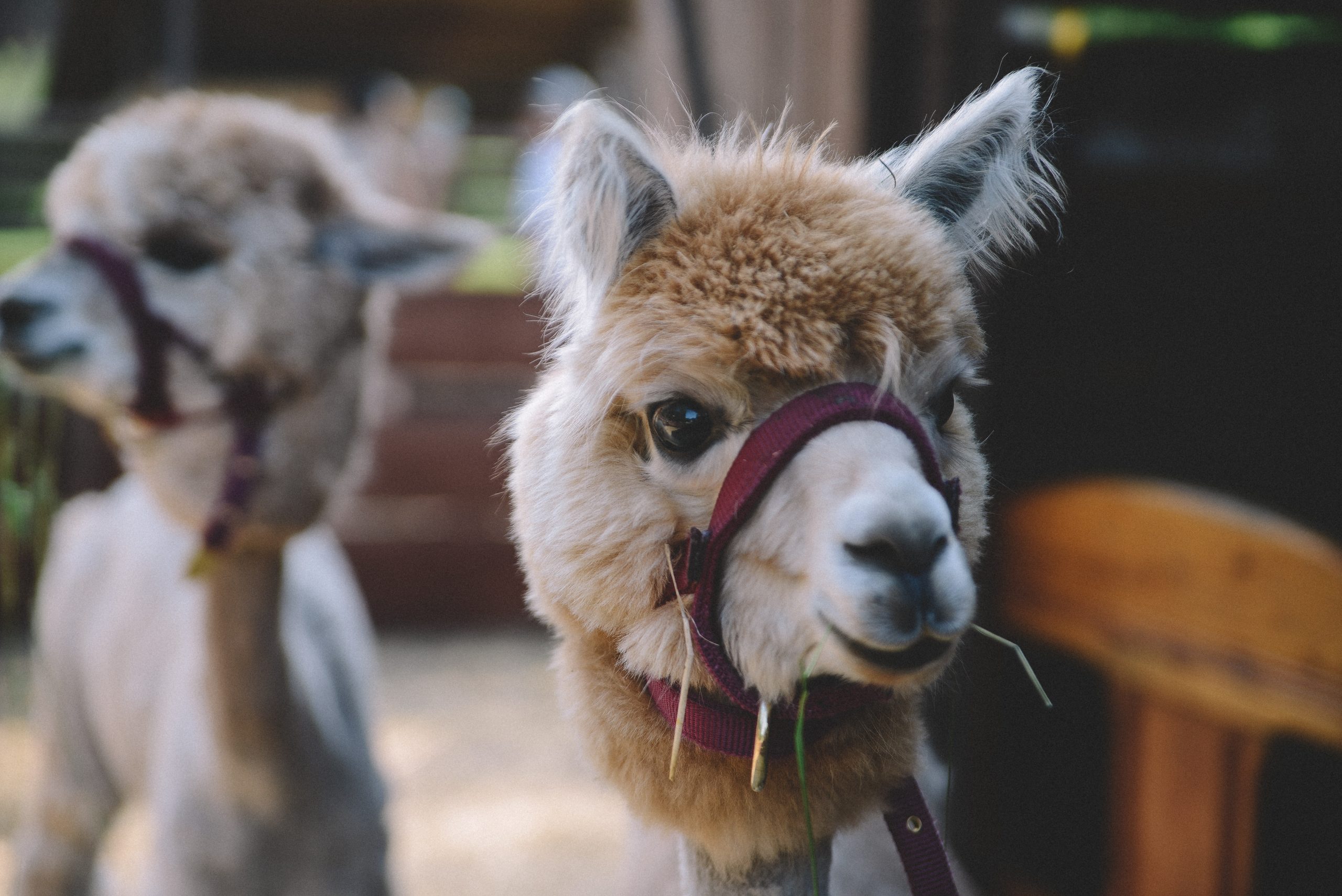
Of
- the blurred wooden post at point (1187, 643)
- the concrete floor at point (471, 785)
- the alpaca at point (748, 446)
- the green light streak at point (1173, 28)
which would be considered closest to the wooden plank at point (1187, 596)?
the blurred wooden post at point (1187, 643)

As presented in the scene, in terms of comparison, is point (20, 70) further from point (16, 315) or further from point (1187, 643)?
point (1187, 643)

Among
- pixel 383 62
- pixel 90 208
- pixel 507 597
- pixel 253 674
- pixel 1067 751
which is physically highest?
pixel 383 62

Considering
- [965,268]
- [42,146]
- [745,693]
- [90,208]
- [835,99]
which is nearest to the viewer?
[745,693]

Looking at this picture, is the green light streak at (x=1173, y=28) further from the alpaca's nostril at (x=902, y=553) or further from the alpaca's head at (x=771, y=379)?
the alpaca's nostril at (x=902, y=553)

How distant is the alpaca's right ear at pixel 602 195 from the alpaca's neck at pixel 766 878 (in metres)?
0.59

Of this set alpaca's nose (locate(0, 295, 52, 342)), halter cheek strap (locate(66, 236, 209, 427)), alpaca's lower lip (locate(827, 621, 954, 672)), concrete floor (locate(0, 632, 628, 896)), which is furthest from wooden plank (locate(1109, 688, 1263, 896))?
alpaca's nose (locate(0, 295, 52, 342))

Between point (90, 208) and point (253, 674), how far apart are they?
38.0 inches

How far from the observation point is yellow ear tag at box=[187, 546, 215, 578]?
68.7 inches

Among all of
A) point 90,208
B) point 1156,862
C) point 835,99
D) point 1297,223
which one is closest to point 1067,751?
point 1156,862

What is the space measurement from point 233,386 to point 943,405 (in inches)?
58.3

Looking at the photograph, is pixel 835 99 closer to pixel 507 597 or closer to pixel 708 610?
pixel 708 610

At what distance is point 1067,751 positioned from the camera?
9.03 feet

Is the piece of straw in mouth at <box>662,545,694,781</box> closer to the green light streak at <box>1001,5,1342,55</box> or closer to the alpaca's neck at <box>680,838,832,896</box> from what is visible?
the alpaca's neck at <box>680,838,832,896</box>

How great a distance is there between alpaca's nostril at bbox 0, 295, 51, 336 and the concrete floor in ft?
5.60
